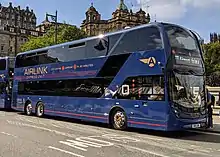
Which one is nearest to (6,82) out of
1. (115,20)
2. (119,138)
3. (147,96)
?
(147,96)

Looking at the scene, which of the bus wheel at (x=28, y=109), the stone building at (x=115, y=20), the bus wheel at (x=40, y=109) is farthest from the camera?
the stone building at (x=115, y=20)

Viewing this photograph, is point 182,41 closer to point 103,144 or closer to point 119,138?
point 119,138

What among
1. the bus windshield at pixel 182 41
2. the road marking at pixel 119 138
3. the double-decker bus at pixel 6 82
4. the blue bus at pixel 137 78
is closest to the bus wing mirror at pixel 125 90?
the blue bus at pixel 137 78

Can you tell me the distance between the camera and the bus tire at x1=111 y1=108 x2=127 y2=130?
1341 cm

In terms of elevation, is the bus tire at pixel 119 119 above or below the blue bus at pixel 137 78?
below

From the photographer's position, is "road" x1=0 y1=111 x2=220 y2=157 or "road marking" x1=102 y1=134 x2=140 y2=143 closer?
"road" x1=0 y1=111 x2=220 y2=157

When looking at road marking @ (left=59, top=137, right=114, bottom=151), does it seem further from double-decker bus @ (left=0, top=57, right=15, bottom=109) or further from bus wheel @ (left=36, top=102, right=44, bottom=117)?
double-decker bus @ (left=0, top=57, right=15, bottom=109)

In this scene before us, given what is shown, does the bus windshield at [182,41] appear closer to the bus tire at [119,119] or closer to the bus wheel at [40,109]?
the bus tire at [119,119]

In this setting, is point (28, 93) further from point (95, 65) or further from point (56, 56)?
point (95, 65)

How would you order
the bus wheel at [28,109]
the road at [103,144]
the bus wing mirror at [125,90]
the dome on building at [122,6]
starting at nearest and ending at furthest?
the road at [103,144], the bus wing mirror at [125,90], the bus wheel at [28,109], the dome on building at [122,6]

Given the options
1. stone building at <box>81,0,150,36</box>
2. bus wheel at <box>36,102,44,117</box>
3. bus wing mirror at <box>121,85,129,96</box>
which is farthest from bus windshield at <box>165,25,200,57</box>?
stone building at <box>81,0,150,36</box>

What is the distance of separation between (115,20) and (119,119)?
92.9 meters

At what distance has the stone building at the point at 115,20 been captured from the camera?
103062 millimetres

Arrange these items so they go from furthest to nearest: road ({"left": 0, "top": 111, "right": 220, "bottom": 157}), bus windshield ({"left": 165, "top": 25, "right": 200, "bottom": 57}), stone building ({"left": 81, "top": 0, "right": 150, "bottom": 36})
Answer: stone building ({"left": 81, "top": 0, "right": 150, "bottom": 36}), bus windshield ({"left": 165, "top": 25, "right": 200, "bottom": 57}), road ({"left": 0, "top": 111, "right": 220, "bottom": 157})
